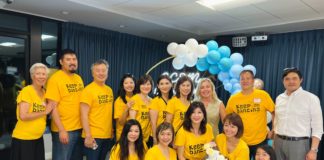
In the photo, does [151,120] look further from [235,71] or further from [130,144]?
[235,71]

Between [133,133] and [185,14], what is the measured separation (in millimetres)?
2016

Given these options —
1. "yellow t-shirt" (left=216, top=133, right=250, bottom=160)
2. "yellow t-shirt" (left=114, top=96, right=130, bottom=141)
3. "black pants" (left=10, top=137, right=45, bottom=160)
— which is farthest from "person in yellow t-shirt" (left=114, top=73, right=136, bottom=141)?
"yellow t-shirt" (left=216, top=133, right=250, bottom=160)

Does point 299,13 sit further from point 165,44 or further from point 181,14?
point 165,44

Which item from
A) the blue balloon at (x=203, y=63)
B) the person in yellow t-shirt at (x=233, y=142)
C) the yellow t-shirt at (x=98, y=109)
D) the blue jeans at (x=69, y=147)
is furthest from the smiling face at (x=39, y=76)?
the blue balloon at (x=203, y=63)

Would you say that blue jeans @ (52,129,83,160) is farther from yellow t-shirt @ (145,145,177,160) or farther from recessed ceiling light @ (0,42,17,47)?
recessed ceiling light @ (0,42,17,47)

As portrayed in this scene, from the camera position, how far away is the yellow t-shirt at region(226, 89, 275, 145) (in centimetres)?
248

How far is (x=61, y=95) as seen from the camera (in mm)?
2348

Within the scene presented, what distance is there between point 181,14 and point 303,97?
1.94 m

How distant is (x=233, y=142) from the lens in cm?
232

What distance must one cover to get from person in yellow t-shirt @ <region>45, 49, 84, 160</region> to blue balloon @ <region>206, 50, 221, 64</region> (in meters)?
1.90

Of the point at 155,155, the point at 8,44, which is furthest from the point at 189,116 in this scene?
the point at 8,44

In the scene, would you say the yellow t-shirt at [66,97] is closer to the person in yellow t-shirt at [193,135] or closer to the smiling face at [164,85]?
the smiling face at [164,85]

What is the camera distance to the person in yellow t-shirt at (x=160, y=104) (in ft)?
8.29

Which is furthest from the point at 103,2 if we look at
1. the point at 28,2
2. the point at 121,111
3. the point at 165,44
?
the point at 165,44
